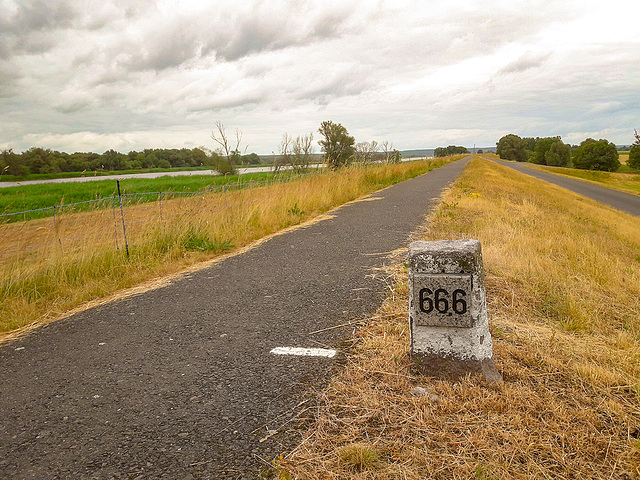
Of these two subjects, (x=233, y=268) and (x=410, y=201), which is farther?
(x=410, y=201)

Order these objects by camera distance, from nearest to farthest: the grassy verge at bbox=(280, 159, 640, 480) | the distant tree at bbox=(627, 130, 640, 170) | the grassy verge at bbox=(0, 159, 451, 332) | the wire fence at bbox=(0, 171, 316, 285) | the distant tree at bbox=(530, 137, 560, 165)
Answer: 1. the grassy verge at bbox=(280, 159, 640, 480)
2. the grassy verge at bbox=(0, 159, 451, 332)
3. the wire fence at bbox=(0, 171, 316, 285)
4. the distant tree at bbox=(627, 130, 640, 170)
5. the distant tree at bbox=(530, 137, 560, 165)

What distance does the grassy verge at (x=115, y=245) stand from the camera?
17.0ft

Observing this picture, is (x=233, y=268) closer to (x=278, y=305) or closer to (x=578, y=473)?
(x=278, y=305)

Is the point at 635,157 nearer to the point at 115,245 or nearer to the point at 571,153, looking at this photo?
the point at 571,153

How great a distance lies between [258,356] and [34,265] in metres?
4.12

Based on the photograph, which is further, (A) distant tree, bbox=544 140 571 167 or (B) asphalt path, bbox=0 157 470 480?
(A) distant tree, bbox=544 140 571 167

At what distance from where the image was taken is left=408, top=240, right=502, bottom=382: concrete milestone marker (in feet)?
9.09

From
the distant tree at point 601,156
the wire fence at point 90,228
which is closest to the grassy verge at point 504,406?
the wire fence at point 90,228

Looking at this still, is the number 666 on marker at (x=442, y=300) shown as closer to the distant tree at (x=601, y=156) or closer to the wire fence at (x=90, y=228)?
the wire fence at (x=90, y=228)

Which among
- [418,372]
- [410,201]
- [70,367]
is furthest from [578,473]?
[410,201]

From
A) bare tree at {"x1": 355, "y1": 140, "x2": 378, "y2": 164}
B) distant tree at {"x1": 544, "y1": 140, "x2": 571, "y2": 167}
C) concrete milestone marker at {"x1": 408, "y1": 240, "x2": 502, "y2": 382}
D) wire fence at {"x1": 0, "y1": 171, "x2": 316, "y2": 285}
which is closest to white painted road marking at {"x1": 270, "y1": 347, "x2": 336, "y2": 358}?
concrete milestone marker at {"x1": 408, "y1": 240, "x2": 502, "y2": 382}

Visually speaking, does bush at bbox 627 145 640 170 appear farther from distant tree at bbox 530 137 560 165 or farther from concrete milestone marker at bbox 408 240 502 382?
concrete milestone marker at bbox 408 240 502 382

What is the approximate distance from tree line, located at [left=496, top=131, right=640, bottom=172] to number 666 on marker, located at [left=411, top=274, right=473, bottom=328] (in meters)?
77.7

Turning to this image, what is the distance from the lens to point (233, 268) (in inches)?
252
